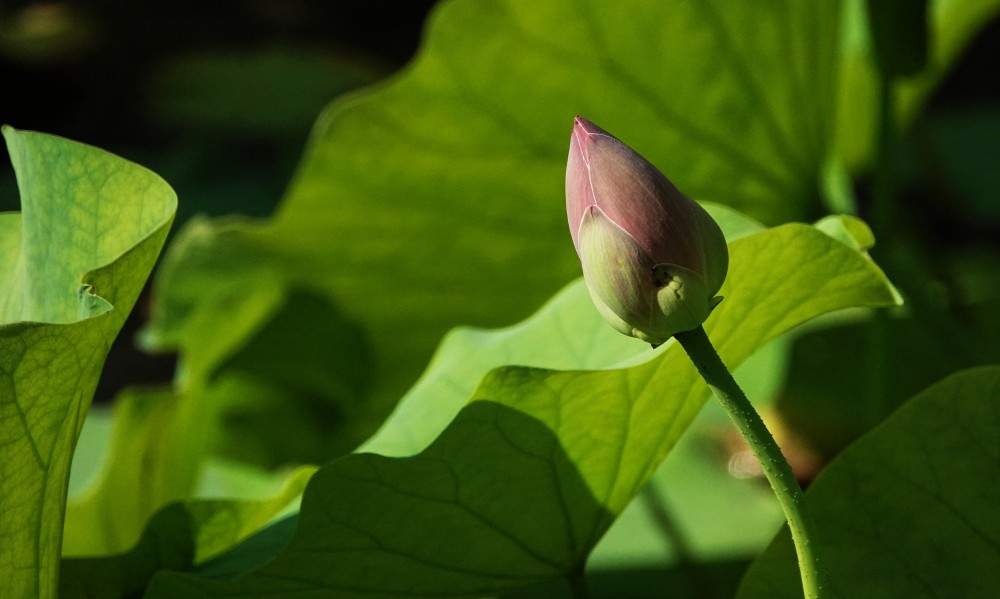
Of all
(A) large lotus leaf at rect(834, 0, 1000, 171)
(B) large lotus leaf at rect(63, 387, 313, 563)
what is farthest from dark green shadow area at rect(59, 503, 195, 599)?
(A) large lotus leaf at rect(834, 0, 1000, 171)

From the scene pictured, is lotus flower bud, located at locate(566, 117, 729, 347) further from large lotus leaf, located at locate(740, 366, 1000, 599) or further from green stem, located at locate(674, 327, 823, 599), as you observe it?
large lotus leaf, located at locate(740, 366, 1000, 599)

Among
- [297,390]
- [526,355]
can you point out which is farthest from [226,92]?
[526,355]

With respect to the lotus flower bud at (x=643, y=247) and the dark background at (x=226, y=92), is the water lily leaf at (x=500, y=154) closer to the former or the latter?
the lotus flower bud at (x=643, y=247)

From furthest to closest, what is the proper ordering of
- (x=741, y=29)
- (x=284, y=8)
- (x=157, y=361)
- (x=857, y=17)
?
(x=284, y=8) < (x=157, y=361) < (x=857, y=17) < (x=741, y=29)

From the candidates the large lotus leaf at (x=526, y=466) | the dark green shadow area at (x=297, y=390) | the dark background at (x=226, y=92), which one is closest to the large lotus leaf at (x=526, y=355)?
the large lotus leaf at (x=526, y=466)

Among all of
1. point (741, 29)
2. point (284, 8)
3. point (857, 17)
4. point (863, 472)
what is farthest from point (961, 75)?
point (863, 472)

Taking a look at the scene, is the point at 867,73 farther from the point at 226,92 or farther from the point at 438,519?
the point at 226,92

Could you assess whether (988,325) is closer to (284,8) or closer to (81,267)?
(81,267)
